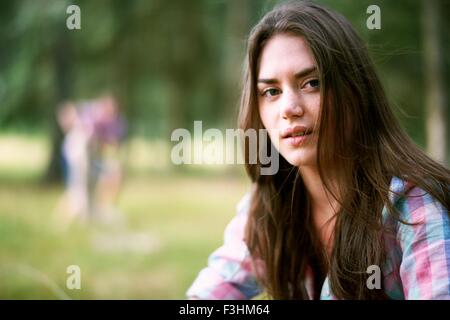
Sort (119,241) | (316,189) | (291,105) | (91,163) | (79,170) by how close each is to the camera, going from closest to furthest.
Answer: (291,105)
(316,189)
(119,241)
(91,163)
(79,170)

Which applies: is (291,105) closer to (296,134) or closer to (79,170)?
(296,134)

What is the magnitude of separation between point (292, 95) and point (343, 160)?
24cm

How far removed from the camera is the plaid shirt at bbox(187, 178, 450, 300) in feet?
4.17

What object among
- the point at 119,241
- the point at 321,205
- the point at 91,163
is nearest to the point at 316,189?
the point at 321,205

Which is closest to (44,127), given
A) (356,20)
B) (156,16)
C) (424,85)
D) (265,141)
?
(156,16)

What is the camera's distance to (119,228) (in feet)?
24.2

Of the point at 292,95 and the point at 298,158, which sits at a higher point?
the point at 292,95

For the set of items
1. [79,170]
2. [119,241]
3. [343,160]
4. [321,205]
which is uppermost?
[79,170]

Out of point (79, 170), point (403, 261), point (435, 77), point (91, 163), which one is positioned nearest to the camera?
point (403, 261)

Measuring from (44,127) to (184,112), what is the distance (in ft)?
13.9

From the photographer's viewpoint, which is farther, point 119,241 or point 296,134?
point 119,241

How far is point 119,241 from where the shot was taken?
6.59 metres
